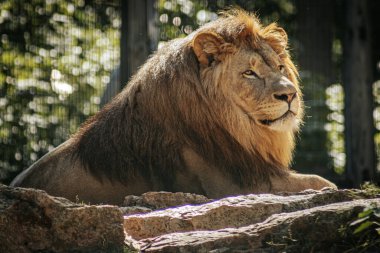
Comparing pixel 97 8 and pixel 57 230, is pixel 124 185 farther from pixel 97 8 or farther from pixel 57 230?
pixel 97 8

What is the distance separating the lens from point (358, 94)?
7.65 meters

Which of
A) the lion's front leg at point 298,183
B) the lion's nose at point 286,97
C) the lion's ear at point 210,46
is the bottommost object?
the lion's front leg at point 298,183

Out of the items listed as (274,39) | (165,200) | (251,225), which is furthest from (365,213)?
(274,39)

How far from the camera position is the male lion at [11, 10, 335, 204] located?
14.8 ft

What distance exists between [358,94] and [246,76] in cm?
315

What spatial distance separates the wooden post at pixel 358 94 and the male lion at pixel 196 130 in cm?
270

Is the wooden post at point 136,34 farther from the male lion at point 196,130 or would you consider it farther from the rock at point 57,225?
the rock at point 57,225

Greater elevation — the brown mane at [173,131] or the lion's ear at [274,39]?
the lion's ear at [274,39]

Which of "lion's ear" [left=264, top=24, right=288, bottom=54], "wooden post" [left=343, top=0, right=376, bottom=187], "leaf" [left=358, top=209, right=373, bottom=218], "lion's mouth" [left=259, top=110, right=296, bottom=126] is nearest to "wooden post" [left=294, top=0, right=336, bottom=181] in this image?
"wooden post" [left=343, top=0, right=376, bottom=187]

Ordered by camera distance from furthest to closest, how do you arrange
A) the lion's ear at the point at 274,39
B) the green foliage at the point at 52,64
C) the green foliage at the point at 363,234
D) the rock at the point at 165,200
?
the green foliage at the point at 52,64 < the lion's ear at the point at 274,39 < the rock at the point at 165,200 < the green foliage at the point at 363,234

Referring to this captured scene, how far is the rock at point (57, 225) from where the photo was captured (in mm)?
2693

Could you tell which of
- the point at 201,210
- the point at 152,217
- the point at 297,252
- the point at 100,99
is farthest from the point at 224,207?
the point at 100,99

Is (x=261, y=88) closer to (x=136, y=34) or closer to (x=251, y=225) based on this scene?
(x=251, y=225)

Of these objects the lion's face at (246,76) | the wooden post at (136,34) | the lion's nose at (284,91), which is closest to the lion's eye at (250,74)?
the lion's face at (246,76)
